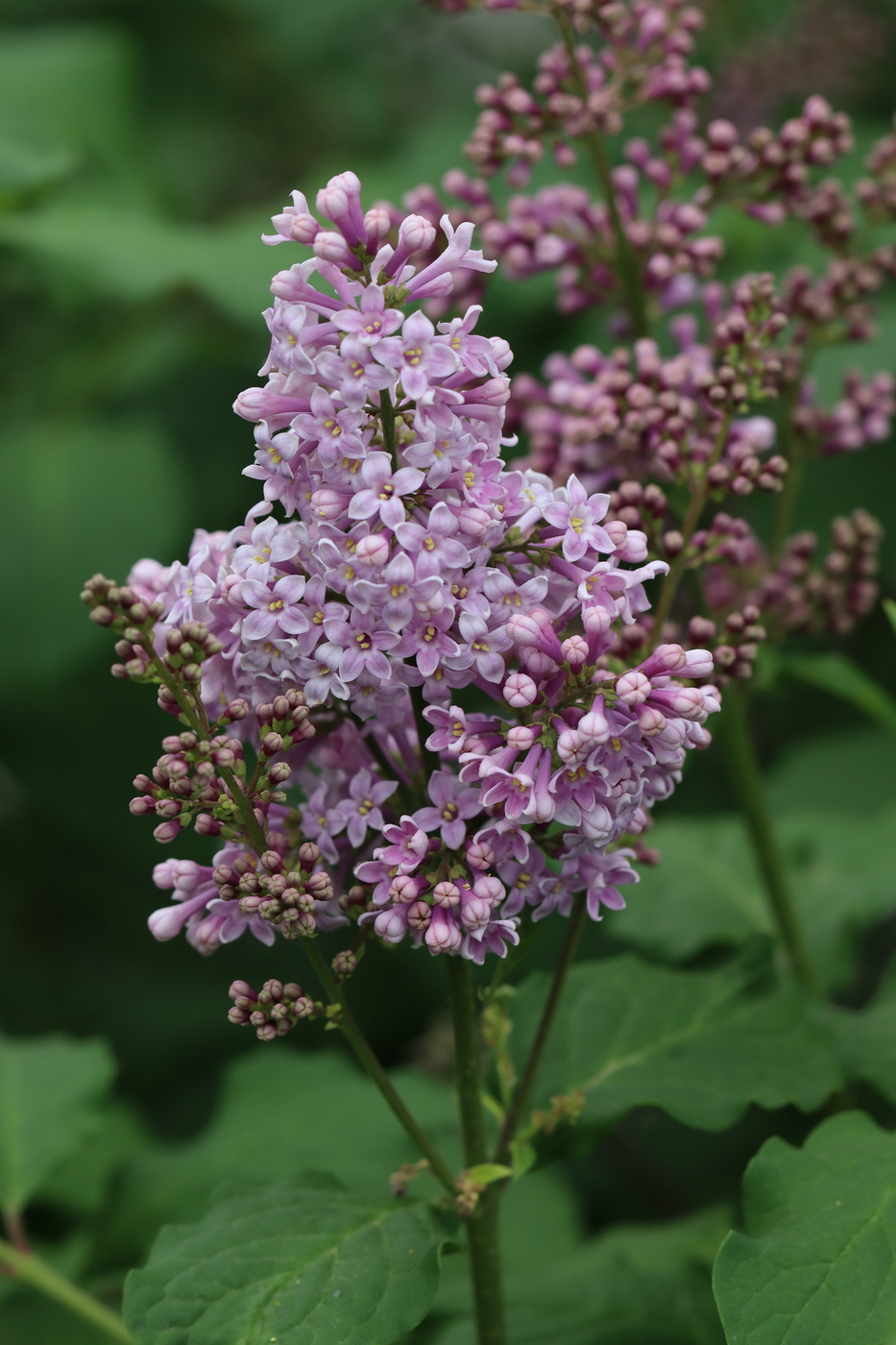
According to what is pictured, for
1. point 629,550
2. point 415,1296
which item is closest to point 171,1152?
point 415,1296

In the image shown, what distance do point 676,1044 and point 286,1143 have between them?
1254mm

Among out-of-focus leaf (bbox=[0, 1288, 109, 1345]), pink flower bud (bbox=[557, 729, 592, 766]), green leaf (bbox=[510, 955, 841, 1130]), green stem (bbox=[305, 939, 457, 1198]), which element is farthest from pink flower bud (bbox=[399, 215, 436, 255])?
out-of-focus leaf (bbox=[0, 1288, 109, 1345])

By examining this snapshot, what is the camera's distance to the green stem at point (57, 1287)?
2.81m

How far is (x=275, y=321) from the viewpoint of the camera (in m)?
1.77

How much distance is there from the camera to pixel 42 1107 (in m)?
3.25

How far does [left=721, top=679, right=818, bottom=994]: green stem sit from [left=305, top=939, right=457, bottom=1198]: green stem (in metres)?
1.26

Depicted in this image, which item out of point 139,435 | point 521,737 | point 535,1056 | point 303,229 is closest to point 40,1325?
point 535,1056

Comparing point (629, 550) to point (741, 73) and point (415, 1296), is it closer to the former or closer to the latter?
point (415, 1296)

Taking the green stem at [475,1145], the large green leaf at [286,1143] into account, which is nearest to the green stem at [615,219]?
the green stem at [475,1145]

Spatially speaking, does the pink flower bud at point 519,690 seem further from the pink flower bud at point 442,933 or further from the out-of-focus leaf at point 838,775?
the out-of-focus leaf at point 838,775

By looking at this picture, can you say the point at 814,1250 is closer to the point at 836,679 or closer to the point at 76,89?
the point at 836,679

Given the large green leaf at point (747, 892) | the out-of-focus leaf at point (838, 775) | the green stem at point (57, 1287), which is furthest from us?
the out-of-focus leaf at point (838, 775)

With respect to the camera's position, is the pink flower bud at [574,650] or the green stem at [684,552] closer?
the pink flower bud at [574,650]

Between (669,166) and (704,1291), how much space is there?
8.35 ft
